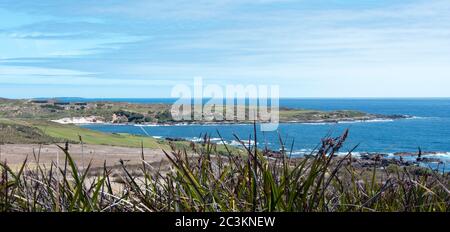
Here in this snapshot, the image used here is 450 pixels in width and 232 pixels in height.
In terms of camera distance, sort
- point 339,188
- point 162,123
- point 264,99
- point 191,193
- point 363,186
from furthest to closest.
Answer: point 162,123, point 363,186, point 339,188, point 191,193, point 264,99

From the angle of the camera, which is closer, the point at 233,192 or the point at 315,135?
the point at 233,192

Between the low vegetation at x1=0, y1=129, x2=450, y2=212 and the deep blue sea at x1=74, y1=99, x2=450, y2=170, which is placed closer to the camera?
the low vegetation at x1=0, y1=129, x2=450, y2=212

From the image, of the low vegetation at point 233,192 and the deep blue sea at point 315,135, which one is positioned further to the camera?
the deep blue sea at point 315,135

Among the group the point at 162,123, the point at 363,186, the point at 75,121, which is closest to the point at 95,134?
the point at 75,121

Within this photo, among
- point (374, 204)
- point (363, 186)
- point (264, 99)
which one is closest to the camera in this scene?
point (264, 99)

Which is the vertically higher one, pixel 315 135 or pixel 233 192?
pixel 233 192
